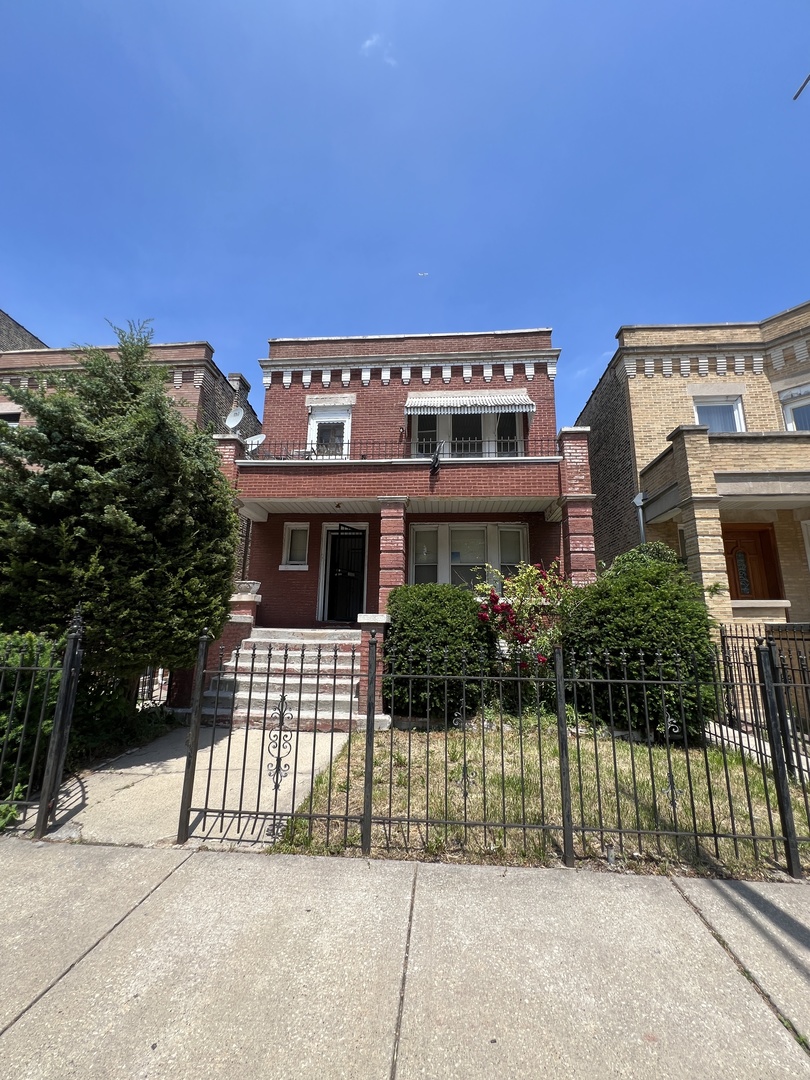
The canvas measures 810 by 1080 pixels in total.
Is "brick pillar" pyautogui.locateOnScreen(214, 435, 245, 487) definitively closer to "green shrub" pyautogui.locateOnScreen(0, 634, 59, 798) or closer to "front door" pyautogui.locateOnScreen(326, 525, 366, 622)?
"front door" pyautogui.locateOnScreen(326, 525, 366, 622)

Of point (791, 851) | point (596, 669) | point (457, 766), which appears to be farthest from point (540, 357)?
point (791, 851)

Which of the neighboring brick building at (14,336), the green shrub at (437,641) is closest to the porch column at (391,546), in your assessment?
the green shrub at (437,641)

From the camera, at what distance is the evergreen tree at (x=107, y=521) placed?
555cm

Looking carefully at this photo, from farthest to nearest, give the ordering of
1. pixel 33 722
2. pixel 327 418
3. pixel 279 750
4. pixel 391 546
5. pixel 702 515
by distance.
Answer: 1. pixel 327 418
2. pixel 391 546
3. pixel 702 515
4. pixel 33 722
5. pixel 279 750

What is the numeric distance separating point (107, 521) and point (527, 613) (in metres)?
6.48

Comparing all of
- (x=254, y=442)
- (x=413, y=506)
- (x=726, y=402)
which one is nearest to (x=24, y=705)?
(x=413, y=506)

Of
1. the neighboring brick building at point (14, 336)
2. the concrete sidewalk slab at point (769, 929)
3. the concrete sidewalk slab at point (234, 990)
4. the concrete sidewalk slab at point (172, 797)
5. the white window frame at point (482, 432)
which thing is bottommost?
the concrete sidewalk slab at point (234, 990)

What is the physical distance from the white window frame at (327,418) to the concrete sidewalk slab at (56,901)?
1041cm

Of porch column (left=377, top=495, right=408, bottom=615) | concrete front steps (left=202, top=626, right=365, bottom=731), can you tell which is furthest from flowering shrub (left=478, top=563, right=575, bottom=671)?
concrete front steps (left=202, top=626, right=365, bottom=731)

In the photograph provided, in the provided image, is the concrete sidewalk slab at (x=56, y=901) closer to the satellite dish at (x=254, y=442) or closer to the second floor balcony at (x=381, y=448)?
the satellite dish at (x=254, y=442)

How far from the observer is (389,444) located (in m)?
12.5

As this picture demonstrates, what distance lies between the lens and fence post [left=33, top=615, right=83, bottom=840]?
415cm

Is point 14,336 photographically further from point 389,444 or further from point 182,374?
point 389,444

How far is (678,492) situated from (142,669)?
10197mm
